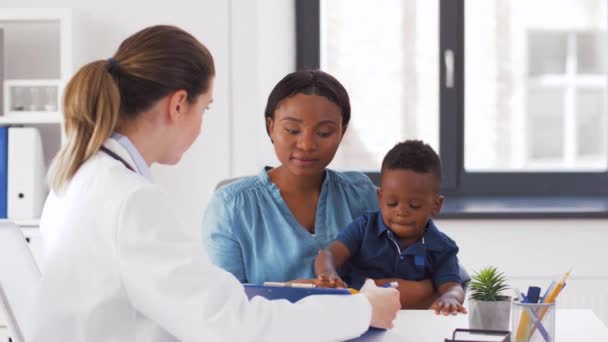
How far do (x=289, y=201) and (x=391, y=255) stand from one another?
0.89 feet

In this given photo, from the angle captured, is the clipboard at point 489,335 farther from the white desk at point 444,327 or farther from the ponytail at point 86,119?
the ponytail at point 86,119

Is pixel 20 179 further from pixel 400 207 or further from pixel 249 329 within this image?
pixel 249 329

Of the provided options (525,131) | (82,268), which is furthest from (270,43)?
(82,268)

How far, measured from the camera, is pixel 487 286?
1.47 metres

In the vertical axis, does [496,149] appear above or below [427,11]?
below

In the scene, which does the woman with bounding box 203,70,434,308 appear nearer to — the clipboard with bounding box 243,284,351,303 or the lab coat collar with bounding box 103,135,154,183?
the clipboard with bounding box 243,284,351,303

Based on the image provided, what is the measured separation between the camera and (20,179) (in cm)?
291

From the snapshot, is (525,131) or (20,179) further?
(525,131)

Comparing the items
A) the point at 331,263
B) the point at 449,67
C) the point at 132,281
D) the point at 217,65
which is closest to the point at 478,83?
the point at 449,67

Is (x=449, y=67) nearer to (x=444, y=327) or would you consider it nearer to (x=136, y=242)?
(x=444, y=327)

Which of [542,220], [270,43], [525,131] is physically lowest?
[542,220]

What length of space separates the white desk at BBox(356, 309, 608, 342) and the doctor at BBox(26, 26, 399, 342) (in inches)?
5.4

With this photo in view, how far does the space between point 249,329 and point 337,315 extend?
17cm

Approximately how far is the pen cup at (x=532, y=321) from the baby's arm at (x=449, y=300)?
0.23 metres
